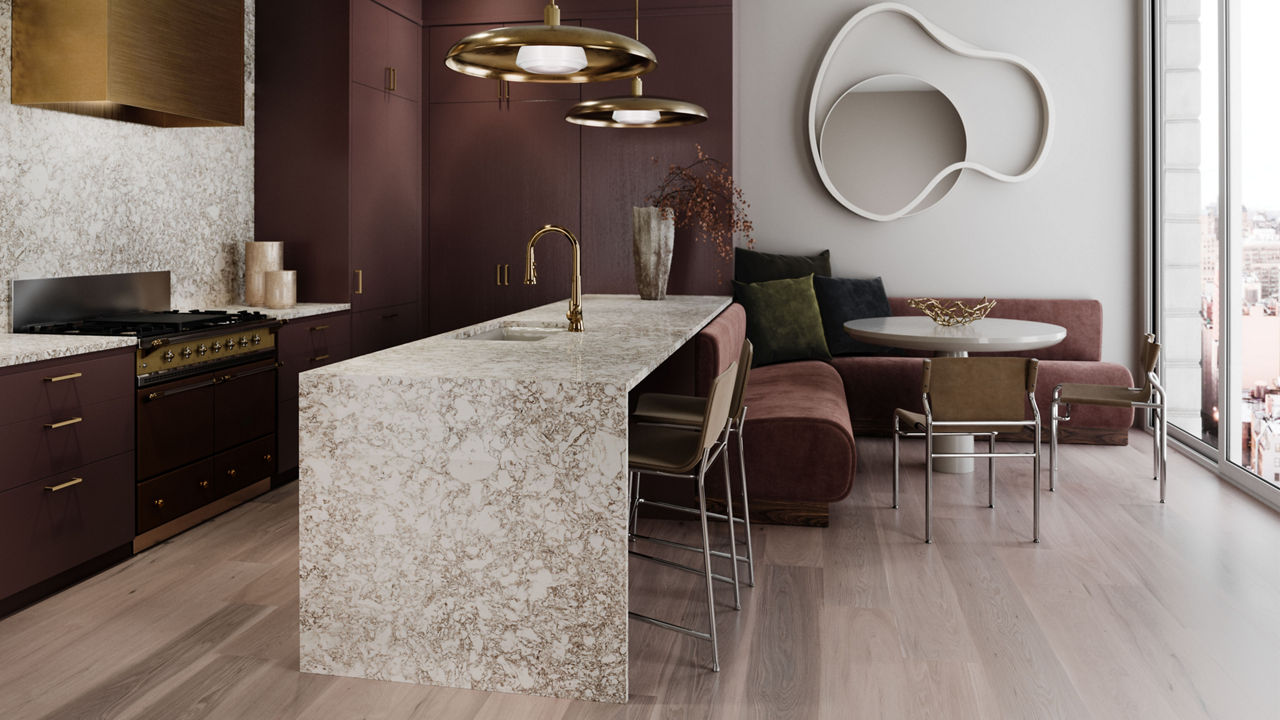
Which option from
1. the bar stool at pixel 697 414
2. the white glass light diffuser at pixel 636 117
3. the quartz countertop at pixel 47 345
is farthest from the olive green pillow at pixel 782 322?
the quartz countertop at pixel 47 345

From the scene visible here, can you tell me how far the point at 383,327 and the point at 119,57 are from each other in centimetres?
200

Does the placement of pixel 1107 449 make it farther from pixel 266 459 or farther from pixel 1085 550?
pixel 266 459

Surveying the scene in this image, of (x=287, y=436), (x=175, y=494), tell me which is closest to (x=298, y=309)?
(x=287, y=436)

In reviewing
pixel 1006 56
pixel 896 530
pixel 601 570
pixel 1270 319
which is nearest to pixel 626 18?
pixel 1006 56

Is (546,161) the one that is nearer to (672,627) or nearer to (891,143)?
(891,143)

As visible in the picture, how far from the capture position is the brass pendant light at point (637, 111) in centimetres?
348

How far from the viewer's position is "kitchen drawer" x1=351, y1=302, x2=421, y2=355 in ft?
16.4

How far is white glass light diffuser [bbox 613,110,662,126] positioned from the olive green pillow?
2.12 meters

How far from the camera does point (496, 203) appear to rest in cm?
564

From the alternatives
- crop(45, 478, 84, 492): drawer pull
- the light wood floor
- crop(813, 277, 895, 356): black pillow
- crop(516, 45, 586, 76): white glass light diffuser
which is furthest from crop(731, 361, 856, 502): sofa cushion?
crop(45, 478, 84, 492): drawer pull

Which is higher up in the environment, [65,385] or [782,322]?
[782,322]

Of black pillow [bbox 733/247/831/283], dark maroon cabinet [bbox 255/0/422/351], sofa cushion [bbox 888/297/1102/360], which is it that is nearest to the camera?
dark maroon cabinet [bbox 255/0/422/351]

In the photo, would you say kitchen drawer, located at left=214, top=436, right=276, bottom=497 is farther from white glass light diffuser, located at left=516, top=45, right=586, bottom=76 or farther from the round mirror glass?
the round mirror glass

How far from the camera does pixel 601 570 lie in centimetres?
240
